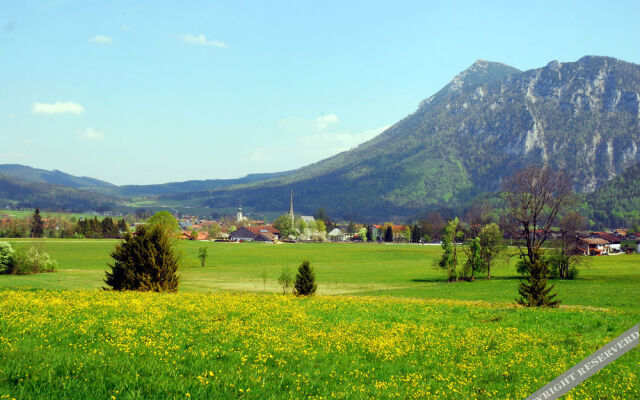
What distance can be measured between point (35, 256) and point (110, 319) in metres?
73.1

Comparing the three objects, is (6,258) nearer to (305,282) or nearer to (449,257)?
(305,282)

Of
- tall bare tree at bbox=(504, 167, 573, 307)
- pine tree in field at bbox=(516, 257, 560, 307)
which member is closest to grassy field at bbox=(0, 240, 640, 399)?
pine tree in field at bbox=(516, 257, 560, 307)

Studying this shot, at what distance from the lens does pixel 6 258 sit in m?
73.2

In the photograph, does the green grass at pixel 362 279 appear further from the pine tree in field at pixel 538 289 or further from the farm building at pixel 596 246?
the farm building at pixel 596 246

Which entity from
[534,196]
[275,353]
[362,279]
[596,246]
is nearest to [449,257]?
[362,279]

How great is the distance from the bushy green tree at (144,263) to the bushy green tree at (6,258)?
52.8 m

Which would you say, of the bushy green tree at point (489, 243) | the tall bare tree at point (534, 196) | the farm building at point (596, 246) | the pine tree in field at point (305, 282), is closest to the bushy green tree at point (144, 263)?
the pine tree in field at point (305, 282)

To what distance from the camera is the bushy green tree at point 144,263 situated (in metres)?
33.1

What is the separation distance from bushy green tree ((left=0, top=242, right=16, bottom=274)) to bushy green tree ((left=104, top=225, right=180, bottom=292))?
2079 inches

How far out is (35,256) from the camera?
76438mm

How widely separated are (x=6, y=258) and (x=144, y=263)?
55573 millimetres

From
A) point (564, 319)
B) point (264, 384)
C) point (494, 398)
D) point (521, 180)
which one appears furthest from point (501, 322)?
point (521, 180)

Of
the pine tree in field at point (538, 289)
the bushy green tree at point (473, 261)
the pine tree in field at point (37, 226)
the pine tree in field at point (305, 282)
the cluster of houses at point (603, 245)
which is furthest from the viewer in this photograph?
the pine tree in field at point (37, 226)

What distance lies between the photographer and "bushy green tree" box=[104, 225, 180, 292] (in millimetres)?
33125
